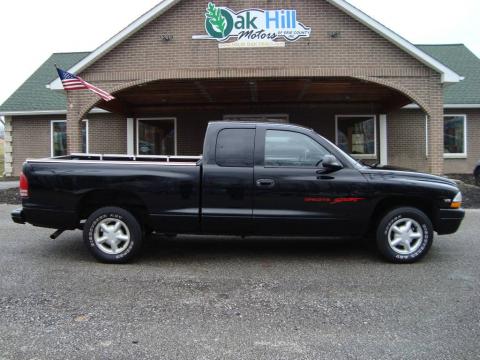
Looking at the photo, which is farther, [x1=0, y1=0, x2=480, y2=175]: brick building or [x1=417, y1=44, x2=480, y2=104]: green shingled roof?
[x1=417, y1=44, x2=480, y2=104]: green shingled roof

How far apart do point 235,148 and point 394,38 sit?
810 cm

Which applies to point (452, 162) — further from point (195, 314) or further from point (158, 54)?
point (195, 314)

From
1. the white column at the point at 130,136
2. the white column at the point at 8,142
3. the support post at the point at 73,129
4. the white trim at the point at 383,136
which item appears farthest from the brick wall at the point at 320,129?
the support post at the point at 73,129

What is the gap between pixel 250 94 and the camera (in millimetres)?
15234

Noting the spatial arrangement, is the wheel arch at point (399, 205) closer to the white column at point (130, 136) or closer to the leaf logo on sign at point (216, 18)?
the leaf logo on sign at point (216, 18)

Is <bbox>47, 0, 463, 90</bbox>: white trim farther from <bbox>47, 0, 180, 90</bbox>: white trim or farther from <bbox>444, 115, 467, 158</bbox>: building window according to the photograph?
<bbox>444, 115, 467, 158</bbox>: building window

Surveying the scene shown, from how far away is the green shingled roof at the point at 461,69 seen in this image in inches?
702

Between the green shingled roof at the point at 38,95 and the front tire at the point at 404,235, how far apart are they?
625 inches

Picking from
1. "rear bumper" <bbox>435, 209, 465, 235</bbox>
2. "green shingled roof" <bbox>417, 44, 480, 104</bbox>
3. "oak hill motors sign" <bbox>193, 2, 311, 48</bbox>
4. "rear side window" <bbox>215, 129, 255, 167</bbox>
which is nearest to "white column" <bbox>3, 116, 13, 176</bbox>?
"oak hill motors sign" <bbox>193, 2, 311, 48</bbox>

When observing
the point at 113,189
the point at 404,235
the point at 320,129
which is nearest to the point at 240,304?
the point at 113,189

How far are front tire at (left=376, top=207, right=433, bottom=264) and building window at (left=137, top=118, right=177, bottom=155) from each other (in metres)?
12.8

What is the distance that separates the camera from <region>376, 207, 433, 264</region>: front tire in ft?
18.5

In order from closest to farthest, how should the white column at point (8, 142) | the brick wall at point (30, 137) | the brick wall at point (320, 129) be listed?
the brick wall at point (320, 129)
the brick wall at point (30, 137)
the white column at point (8, 142)

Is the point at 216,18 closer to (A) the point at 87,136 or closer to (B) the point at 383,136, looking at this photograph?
(B) the point at 383,136
